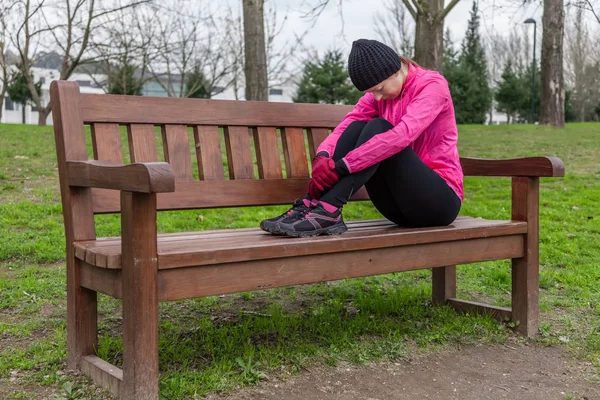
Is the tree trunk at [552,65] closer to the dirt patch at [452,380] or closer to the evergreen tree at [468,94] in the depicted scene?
the evergreen tree at [468,94]

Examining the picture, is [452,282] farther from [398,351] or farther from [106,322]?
[106,322]

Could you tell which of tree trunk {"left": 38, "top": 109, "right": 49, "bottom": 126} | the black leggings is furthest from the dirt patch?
tree trunk {"left": 38, "top": 109, "right": 49, "bottom": 126}

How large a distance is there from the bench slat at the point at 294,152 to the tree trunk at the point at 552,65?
1340 centimetres

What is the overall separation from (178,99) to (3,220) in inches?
124

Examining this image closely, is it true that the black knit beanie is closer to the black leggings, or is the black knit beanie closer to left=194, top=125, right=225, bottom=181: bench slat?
the black leggings

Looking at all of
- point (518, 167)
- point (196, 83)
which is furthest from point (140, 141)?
point (196, 83)

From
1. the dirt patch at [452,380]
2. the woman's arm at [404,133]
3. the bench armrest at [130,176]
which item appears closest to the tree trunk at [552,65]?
the woman's arm at [404,133]

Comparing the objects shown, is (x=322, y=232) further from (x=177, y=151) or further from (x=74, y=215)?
(x=74, y=215)

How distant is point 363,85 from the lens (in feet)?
10.2

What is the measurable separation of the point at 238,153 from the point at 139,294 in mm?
1308

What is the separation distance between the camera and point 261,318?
358 cm

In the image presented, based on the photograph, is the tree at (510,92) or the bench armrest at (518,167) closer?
the bench armrest at (518,167)

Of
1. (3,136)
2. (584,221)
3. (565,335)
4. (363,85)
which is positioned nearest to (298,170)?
(363,85)

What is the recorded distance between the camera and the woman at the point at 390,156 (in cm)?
291
